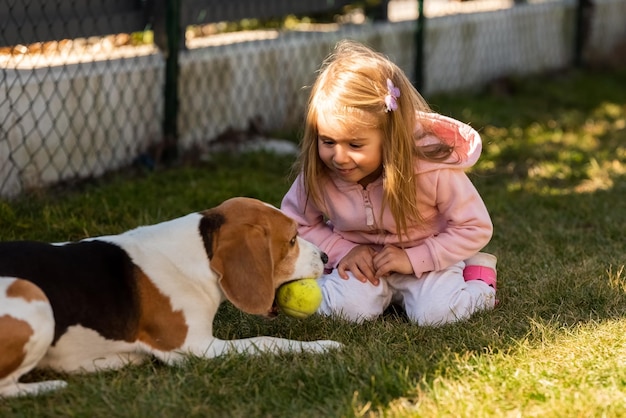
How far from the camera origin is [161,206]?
19.7 ft

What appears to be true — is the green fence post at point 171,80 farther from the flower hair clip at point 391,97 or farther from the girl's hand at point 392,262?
the flower hair clip at point 391,97

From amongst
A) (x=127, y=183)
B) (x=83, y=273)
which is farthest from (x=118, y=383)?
(x=127, y=183)

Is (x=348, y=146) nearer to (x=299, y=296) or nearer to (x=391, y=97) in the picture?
(x=391, y=97)

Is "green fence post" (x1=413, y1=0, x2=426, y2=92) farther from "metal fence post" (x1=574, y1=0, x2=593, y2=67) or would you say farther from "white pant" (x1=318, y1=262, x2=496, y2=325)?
"white pant" (x1=318, y1=262, x2=496, y2=325)

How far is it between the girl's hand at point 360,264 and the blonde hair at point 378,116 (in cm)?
22

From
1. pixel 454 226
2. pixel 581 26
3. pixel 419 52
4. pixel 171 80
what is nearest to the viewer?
pixel 454 226

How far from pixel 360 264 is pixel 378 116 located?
0.72 metres

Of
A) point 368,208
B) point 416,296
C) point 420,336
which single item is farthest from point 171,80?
point 420,336

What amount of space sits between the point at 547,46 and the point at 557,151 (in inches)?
188

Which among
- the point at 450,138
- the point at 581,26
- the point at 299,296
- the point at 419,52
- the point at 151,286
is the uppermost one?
the point at 450,138

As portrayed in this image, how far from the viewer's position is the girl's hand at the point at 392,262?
451 cm

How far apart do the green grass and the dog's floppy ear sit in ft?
0.70

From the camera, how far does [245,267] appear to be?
3697 mm

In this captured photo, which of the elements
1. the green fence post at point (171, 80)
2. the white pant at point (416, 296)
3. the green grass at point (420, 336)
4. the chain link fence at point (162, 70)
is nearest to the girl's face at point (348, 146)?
the white pant at point (416, 296)
